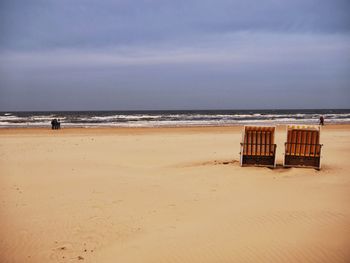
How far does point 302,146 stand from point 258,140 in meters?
1.11

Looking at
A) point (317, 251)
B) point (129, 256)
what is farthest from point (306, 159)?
point (129, 256)

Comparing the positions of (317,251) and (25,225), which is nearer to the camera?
(317,251)

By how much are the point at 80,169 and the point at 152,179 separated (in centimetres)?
242

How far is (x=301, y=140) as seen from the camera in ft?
34.3

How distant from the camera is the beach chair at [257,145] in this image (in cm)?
1065

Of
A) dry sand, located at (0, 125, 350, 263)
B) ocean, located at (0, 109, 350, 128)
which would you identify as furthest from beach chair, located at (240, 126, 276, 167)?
ocean, located at (0, 109, 350, 128)

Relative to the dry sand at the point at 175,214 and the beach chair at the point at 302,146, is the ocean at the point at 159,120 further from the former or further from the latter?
the dry sand at the point at 175,214

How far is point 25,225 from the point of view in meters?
6.08

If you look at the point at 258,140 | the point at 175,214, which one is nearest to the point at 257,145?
the point at 258,140

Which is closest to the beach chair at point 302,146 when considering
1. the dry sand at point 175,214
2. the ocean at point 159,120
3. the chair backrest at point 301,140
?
the chair backrest at point 301,140

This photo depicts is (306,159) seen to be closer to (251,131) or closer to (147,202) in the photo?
(251,131)

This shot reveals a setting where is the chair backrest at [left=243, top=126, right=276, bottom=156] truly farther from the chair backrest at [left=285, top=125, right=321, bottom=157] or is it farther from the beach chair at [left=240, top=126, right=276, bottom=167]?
the chair backrest at [left=285, top=125, right=321, bottom=157]

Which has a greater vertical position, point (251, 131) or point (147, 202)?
point (251, 131)

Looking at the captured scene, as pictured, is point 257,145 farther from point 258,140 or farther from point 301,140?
point 301,140
